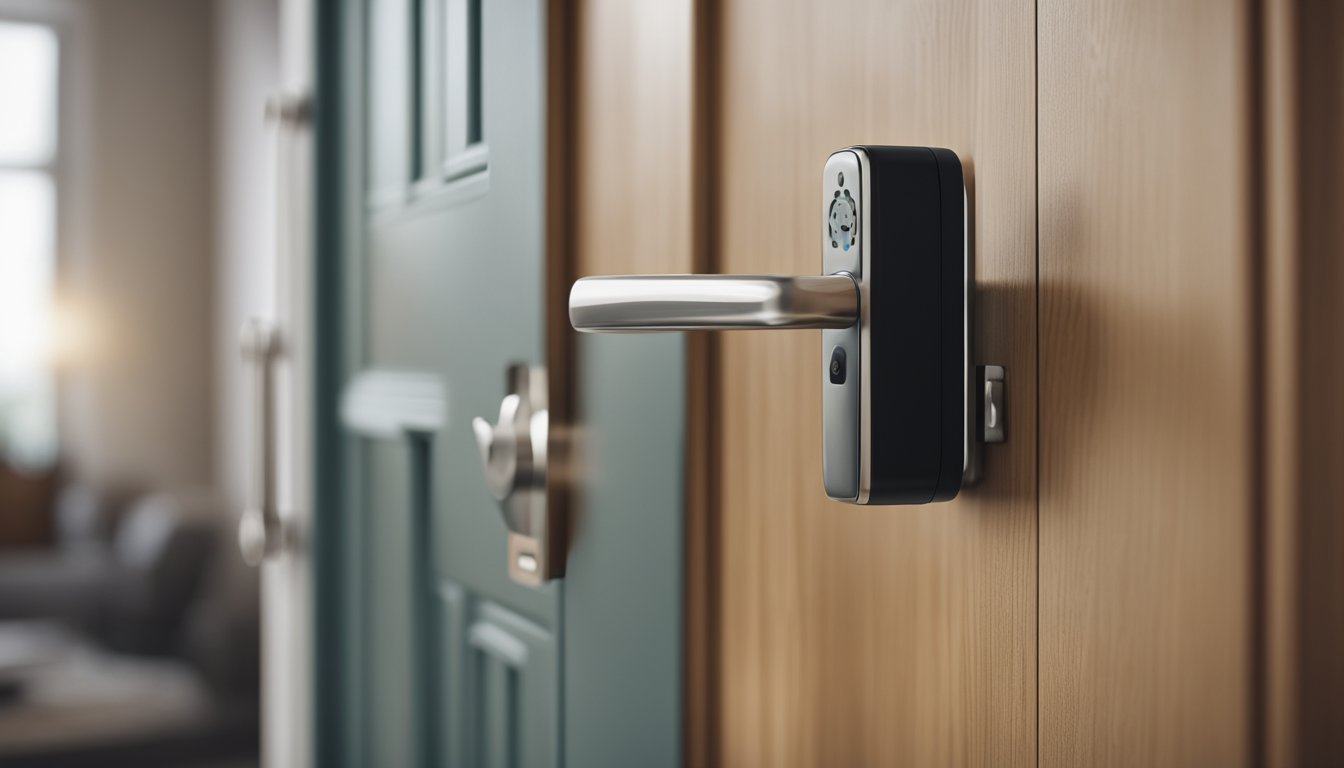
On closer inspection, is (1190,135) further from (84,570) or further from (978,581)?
(84,570)

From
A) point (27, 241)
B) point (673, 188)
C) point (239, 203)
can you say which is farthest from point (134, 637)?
point (673, 188)

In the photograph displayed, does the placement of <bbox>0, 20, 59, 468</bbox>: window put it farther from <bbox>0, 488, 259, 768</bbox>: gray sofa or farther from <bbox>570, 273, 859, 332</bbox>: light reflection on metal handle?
<bbox>570, 273, 859, 332</bbox>: light reflection on metal handle

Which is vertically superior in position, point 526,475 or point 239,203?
point 239,203

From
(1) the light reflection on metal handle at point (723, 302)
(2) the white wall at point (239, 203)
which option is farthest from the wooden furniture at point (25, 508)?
(1) the light reflection on metal handle at point (723, 302)

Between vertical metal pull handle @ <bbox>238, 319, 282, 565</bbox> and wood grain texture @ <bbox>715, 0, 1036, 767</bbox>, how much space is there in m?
0.84

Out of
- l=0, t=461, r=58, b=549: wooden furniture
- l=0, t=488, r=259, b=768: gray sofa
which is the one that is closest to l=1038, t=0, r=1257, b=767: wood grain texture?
l=0, t=488, r=259, b=768: gray sofa

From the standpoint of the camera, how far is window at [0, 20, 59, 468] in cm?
432

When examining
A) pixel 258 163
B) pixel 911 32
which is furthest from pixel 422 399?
pixel 258 163

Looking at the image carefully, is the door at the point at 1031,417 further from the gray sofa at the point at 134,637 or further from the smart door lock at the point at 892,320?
the gray sofa at the point at 134,637

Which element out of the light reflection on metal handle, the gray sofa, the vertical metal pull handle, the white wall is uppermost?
the white wall

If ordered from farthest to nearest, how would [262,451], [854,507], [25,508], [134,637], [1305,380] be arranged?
[25,508]
[134,637]
[262,451]
[854,507]
[1305,380]

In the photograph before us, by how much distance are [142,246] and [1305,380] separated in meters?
4.68

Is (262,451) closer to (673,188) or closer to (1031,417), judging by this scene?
(673,188)

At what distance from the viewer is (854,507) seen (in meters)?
0.43
